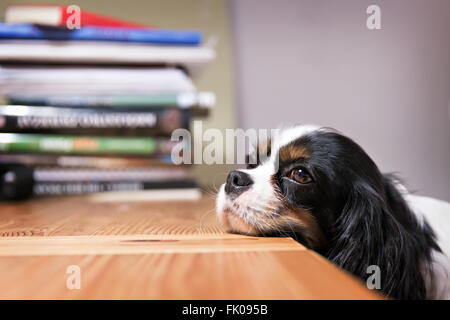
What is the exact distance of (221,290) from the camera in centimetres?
26

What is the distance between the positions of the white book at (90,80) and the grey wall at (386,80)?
0.50 m

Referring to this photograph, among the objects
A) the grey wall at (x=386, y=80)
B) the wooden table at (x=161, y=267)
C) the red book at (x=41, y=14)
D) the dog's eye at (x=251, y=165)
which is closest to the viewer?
the wooden table at (x=161, y=267)

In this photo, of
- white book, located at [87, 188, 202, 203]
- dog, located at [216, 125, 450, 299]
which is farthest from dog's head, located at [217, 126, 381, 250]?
white book, located at [87, 188, 202, 203]

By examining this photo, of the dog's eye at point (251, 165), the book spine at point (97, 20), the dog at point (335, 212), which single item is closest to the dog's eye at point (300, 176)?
the dog at point (335, 212)

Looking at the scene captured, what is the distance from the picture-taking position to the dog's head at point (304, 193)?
22.3 inches

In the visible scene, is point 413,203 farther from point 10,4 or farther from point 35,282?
point 10,4

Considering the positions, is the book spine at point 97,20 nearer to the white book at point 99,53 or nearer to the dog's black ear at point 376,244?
the white book at point 99,53

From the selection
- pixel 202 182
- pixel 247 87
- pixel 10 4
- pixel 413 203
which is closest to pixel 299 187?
pixel 413 203

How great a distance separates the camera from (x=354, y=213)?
0.60 meters

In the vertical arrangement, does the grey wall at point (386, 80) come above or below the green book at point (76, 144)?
above

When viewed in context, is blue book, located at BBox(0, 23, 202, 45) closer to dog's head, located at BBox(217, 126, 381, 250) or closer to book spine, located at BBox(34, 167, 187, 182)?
book spine, located at BBox(34, 167, 187, 182)

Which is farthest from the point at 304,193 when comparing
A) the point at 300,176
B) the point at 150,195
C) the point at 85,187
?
the point at 85,187

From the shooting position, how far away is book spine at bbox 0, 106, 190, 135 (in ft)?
3.71
